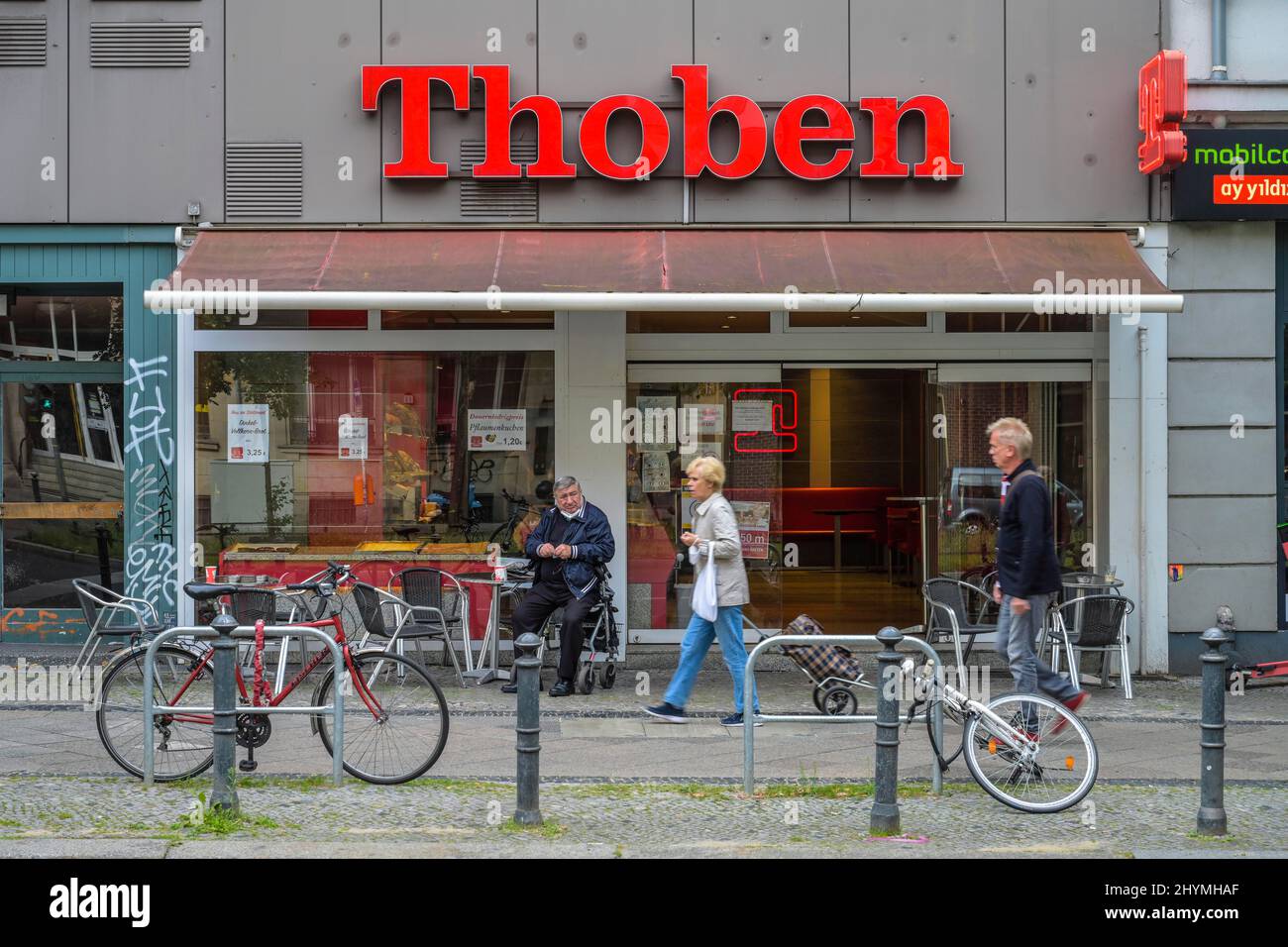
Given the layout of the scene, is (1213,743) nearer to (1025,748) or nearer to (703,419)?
(1025,748)

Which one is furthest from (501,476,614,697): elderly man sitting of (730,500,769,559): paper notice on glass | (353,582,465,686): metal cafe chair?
(730,500,769,559): paper notice on glass

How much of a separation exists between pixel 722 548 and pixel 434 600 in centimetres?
Answer: 295

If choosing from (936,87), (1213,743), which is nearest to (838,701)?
(1213,743)

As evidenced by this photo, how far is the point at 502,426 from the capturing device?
11.8 meters

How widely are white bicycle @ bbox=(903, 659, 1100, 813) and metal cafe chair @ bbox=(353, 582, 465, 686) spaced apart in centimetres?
452

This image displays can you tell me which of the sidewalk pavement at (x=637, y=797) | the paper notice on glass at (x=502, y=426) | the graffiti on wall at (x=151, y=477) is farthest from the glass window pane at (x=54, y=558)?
the paper notice on glass at (x=502, y=426)

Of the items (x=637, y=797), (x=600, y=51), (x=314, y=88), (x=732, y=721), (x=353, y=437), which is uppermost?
(x=600, y=51)

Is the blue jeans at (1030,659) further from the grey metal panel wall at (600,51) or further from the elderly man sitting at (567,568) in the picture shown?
the grey metal panel wall at (600,51)

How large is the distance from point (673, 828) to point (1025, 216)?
691 cm

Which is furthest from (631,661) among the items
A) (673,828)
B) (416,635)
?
(673,828)

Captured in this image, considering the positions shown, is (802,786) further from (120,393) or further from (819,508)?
(819,508)

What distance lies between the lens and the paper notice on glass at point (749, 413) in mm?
12312

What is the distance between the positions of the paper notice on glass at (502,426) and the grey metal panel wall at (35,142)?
3832mm

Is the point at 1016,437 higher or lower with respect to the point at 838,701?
higher
